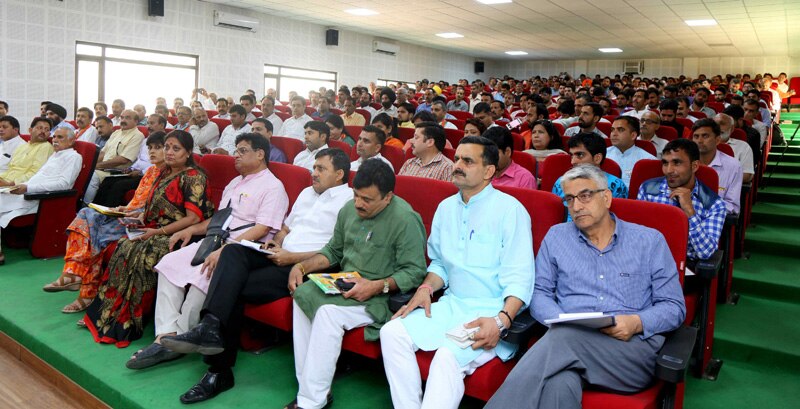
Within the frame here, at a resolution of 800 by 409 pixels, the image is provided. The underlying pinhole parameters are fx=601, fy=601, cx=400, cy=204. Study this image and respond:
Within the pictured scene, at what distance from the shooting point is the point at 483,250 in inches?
83.4

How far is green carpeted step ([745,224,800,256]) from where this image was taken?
11.9 feet

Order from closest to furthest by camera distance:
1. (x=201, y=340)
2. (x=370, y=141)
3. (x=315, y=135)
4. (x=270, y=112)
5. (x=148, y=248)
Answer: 1. (x=201, y=340)
2. (x=148, y=248)
3. (x=370, y=141)
4. (x=315, y=135)
5. (x=270, y=112)

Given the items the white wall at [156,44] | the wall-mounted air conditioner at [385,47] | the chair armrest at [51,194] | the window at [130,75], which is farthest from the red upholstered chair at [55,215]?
the wall-mounted air conditioner at [385,47]

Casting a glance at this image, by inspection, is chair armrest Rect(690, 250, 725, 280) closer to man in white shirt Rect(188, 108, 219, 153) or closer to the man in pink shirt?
the man in pink shirt

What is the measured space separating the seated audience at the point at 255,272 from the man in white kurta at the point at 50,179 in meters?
2.10

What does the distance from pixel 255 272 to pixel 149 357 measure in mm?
570

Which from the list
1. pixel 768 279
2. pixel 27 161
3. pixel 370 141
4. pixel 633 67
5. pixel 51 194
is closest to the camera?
pixel 768 279

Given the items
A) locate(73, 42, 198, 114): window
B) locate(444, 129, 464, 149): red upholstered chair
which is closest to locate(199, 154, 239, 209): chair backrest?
locate(444, 129, 464, 149): red upholstered chair

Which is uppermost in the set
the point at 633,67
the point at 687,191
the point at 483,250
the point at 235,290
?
the point at 633,67

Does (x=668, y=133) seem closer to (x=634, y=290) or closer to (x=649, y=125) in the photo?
(x=649, y=125)

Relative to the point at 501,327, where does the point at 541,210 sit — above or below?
above

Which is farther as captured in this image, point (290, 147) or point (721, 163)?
point (290, 147)

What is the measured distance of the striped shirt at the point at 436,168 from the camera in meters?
3.40

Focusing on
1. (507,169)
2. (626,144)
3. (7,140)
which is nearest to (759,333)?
(507,169)
